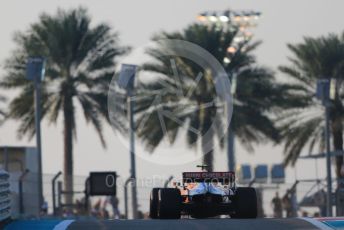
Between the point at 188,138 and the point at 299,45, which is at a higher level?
the point at 299,45

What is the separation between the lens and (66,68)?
5206 cm

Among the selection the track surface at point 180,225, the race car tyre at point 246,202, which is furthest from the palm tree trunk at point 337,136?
the track surface at point 180,225

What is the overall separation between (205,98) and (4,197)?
29.2 metres

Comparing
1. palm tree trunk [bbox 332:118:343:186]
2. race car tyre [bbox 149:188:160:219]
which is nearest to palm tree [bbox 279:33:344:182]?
palm tree trunk [bbox 332:118:343:186]

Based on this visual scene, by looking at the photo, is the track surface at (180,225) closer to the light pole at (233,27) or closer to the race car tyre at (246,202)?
the race car tyre at (246,202)

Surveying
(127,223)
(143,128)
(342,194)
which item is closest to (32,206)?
(342,194)

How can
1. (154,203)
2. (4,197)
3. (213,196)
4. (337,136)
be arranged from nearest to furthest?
(4,197), (213,196), (154,203), (337,136)

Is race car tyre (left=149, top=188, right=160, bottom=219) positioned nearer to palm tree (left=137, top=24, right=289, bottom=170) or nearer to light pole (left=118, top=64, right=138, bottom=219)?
light pole (left=118, top=64, right=138, bottom=219)

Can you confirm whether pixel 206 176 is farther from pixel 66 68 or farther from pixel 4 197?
pixel 66 68

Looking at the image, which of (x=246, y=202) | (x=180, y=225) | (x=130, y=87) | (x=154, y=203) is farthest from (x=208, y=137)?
(x=180, y=225)

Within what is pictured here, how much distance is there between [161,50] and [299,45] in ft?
18.3

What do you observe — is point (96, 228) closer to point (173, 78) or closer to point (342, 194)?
point (342, 194)

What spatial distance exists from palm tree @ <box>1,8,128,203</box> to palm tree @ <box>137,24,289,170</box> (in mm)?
1752

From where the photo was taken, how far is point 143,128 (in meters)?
51.7
